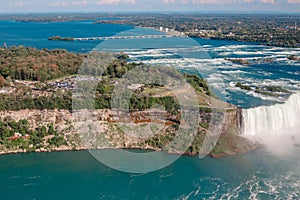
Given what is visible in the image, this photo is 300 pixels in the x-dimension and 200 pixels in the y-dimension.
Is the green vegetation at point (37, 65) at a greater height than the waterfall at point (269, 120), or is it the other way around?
the green vegetation at point (37, 65)

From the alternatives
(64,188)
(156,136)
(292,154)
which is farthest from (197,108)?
(64,188)

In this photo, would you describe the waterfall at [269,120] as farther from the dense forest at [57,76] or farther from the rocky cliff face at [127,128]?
the dense forest at [57,76]

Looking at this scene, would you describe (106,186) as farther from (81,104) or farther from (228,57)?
(228,57)

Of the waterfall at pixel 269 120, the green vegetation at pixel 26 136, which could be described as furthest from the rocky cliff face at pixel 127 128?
the waterfall at pixel 269 120

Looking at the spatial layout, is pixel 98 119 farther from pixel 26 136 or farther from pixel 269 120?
pixel 269 120

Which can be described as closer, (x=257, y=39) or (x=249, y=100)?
(x=249, y=100)

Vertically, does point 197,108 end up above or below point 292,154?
above

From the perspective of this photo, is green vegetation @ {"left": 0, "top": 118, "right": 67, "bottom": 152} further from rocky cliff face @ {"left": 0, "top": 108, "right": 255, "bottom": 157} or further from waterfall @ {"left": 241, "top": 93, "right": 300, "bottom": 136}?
waterfall @ {"left": 241, "top": 93, "right": 300, "bottom": 136}

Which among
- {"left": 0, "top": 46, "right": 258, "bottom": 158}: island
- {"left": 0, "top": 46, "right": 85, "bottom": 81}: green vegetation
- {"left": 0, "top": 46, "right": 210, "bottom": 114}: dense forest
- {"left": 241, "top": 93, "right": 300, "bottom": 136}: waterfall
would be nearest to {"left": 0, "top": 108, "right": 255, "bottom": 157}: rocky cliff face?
{"left": 0, "top": 46, "right": 258, "bottom": 158}: island
